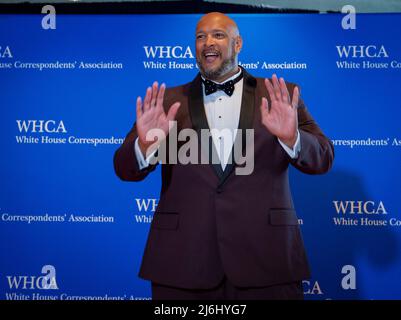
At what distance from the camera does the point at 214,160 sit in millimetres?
2467

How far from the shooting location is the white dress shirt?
7.90 feet

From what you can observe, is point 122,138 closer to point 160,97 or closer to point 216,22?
point 216,22

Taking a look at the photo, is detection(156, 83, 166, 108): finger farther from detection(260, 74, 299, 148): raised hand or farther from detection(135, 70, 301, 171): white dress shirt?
detection(260, 74, 299, 148): raised hand

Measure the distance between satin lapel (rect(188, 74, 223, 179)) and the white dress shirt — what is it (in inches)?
1.8

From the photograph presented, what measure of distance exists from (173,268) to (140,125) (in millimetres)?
640

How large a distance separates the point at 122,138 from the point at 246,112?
1.78 metres

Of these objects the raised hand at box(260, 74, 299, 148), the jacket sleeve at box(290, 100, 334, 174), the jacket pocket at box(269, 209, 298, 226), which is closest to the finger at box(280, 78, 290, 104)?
the raised hand at box(260, 74, 299, 148)

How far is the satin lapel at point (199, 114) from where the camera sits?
2466 mm

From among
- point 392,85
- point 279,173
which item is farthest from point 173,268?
point 392,85

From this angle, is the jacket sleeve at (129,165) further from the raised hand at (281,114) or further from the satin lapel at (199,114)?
the raised hand at (281,114)

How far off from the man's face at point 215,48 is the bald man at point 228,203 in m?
0.31

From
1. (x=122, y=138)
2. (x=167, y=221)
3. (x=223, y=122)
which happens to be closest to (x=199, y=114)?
(x=223, y=122)

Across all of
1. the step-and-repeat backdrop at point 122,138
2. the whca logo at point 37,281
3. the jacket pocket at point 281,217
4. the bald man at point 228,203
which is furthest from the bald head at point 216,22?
the whca logo at point 37,281

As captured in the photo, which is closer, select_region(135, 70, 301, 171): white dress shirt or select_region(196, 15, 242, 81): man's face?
select_region(135, 70, 301, 171): white dress shirt
